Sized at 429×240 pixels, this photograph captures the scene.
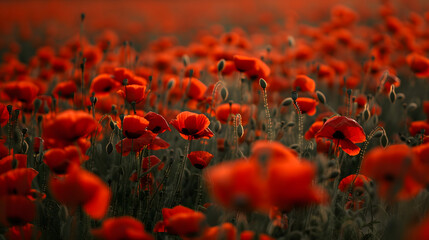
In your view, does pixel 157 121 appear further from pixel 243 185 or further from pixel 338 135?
pixel 243 185

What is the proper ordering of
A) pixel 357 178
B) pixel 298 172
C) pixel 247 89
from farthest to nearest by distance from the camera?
pixel 247 89 → pixel 357 178 → pixel 298 172

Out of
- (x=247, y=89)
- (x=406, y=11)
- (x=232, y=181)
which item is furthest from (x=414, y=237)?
(x=406, y=11)

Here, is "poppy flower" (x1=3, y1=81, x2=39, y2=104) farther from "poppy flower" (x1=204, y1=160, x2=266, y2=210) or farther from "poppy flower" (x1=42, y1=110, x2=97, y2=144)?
"poppy flower" (x1=204, y1=160, x2=266, y2=210)

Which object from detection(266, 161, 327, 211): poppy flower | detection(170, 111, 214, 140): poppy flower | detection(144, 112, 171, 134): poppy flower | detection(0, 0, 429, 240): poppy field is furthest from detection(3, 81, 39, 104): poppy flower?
detection(266, 161, 327, 211): poppy flower

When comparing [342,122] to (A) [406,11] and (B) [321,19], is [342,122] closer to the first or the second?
(B) [321,19]

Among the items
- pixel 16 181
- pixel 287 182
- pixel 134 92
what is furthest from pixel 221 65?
pixel 287 182

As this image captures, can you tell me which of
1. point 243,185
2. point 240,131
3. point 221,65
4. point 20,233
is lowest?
point 20,233
